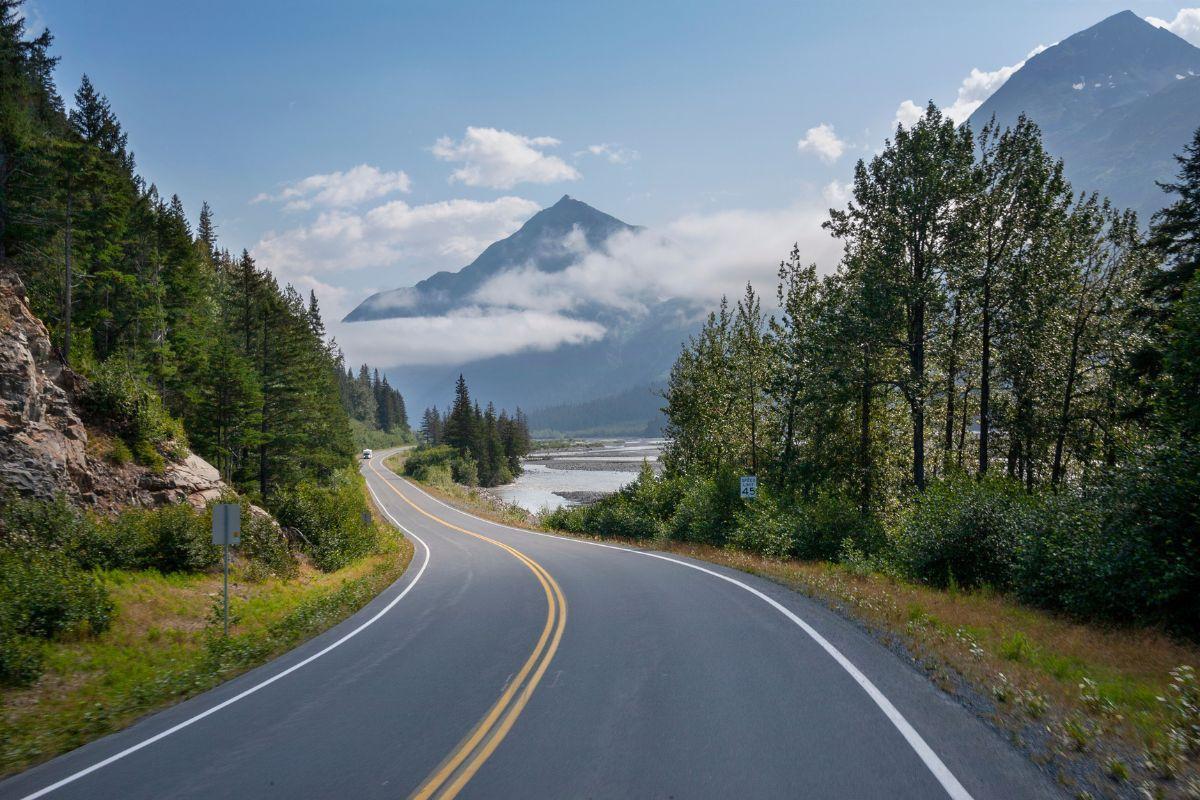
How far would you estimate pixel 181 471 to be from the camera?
24.0 metres

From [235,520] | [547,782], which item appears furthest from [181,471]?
[547,782]

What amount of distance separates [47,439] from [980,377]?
3310cm

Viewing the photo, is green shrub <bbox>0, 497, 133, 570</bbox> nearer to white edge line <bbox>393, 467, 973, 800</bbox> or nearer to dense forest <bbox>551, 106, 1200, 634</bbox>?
white edge line <bbox>393, 467, 973, 800</bbox>

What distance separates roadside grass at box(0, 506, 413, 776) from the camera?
820 cm

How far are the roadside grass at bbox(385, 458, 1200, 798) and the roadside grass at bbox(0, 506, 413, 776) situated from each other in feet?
33.8

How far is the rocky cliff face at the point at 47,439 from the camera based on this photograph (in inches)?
691

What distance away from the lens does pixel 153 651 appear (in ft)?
44.1

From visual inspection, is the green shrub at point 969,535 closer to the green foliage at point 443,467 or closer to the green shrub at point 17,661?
the green shrub at point 17,661

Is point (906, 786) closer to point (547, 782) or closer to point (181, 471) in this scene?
point (547, 782)

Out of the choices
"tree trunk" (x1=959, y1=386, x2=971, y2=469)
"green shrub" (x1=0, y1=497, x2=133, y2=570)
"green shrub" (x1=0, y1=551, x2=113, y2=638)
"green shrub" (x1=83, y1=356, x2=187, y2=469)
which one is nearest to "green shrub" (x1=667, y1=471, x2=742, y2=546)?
"tree trunk" (x1=959, y1=386, x2=971, y2=469)

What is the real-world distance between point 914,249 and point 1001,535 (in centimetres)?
1229

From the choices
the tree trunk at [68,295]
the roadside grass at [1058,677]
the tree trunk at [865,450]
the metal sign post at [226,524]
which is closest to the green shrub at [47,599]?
the metal sign post at [226,524]

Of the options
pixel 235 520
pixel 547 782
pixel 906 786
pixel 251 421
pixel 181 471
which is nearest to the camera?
pixel 906 786

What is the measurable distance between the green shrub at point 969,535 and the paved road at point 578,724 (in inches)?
210
